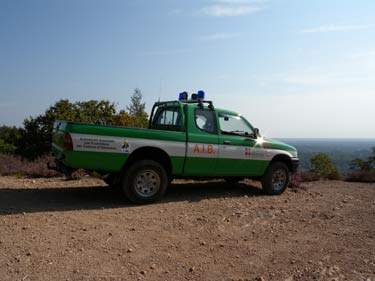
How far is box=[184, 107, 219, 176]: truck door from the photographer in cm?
704

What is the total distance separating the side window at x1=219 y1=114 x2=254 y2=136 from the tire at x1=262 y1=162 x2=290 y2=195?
1024 millimetres

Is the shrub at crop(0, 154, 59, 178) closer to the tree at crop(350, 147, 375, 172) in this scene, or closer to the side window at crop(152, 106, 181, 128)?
the side window at crop(152, 106, 181, 128)

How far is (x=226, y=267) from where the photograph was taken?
4.12 metres

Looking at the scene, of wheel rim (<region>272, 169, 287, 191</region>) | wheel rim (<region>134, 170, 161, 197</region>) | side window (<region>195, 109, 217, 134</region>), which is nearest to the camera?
wheel rim (<region>134, 170, 161, 197</region>)

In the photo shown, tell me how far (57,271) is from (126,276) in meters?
0.73

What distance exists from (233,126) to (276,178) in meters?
1.70

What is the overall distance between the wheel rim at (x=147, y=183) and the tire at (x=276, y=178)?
9.02 feet

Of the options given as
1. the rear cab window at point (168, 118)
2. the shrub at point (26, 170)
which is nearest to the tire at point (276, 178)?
the rear cab window at point (168, 118)

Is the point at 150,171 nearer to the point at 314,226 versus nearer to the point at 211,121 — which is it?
the point at 211,121

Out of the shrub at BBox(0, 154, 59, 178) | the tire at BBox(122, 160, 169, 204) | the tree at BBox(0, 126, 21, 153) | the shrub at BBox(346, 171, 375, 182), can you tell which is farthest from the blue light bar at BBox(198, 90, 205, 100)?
the tree at BBox(0, 126, 21, 153)

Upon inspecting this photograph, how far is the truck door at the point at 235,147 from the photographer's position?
7.47 metres

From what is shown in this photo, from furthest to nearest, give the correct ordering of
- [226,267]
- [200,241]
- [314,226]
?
[314,226] < [200,241] < [226,267]

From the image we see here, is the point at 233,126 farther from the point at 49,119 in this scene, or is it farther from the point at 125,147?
the point at 49,119

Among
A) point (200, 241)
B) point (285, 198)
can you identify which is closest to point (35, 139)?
point (285, 198)
